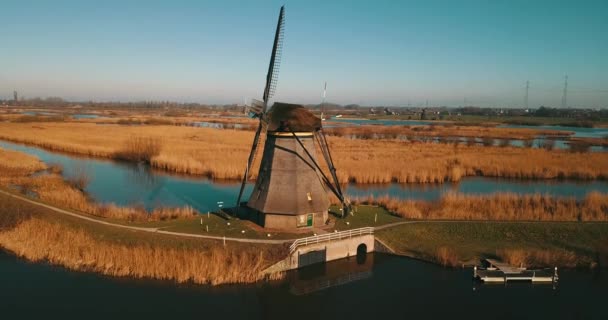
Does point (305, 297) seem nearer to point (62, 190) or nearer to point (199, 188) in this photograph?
point (199, 188)

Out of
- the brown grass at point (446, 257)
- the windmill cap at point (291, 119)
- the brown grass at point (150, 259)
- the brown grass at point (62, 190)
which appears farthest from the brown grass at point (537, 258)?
the brown grass at point (62, 190)

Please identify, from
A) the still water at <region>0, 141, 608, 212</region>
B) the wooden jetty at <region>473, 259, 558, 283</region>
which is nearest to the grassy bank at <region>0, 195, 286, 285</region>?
the still water at <region>0, 141, 608, 212</region>

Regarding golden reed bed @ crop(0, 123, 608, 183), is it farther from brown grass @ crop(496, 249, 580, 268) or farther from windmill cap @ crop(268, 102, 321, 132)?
brown grass @ crop(496, 249, 580, 268)

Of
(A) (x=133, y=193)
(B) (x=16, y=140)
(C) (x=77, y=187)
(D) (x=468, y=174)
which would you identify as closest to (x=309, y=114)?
(A) (x=133, y=193)

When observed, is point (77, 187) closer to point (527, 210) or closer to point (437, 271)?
point (437, 271)

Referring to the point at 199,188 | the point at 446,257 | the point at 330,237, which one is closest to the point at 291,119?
the point at 330,237
